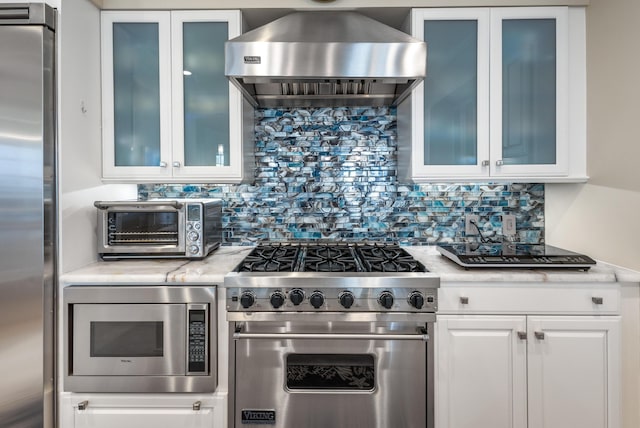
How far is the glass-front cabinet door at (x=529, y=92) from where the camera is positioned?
187 centimetres

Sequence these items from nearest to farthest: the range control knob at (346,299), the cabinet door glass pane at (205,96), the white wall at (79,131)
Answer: the range control knob at (346,299) → the white wall at (79,131) → the cabinet door glass pane at (205,96)

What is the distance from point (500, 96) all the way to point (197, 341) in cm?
185

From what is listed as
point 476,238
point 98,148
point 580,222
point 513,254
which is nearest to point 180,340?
point 98,148

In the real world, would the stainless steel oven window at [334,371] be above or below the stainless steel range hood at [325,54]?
below

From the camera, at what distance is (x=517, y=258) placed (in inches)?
65.7

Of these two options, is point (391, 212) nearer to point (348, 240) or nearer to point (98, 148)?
point (348, 240)

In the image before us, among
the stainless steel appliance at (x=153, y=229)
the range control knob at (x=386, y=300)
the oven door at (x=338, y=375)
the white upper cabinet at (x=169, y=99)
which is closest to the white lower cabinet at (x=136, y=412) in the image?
the oven door at (x=338, y=375)

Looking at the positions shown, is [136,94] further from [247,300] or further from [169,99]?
[247,300]

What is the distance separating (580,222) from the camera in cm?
198

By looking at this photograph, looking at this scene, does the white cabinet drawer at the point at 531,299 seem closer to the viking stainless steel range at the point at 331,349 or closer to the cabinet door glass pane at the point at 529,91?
the viking stainless steel range at the point at 331,349

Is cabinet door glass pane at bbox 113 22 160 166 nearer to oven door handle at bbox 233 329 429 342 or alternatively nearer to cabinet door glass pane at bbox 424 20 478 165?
oven door handle at bbox 233 329 429 342

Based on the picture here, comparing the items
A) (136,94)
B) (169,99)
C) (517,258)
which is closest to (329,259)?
(517,258)

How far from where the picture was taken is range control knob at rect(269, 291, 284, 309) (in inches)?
59.5

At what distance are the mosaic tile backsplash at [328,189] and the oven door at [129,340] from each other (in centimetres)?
75
